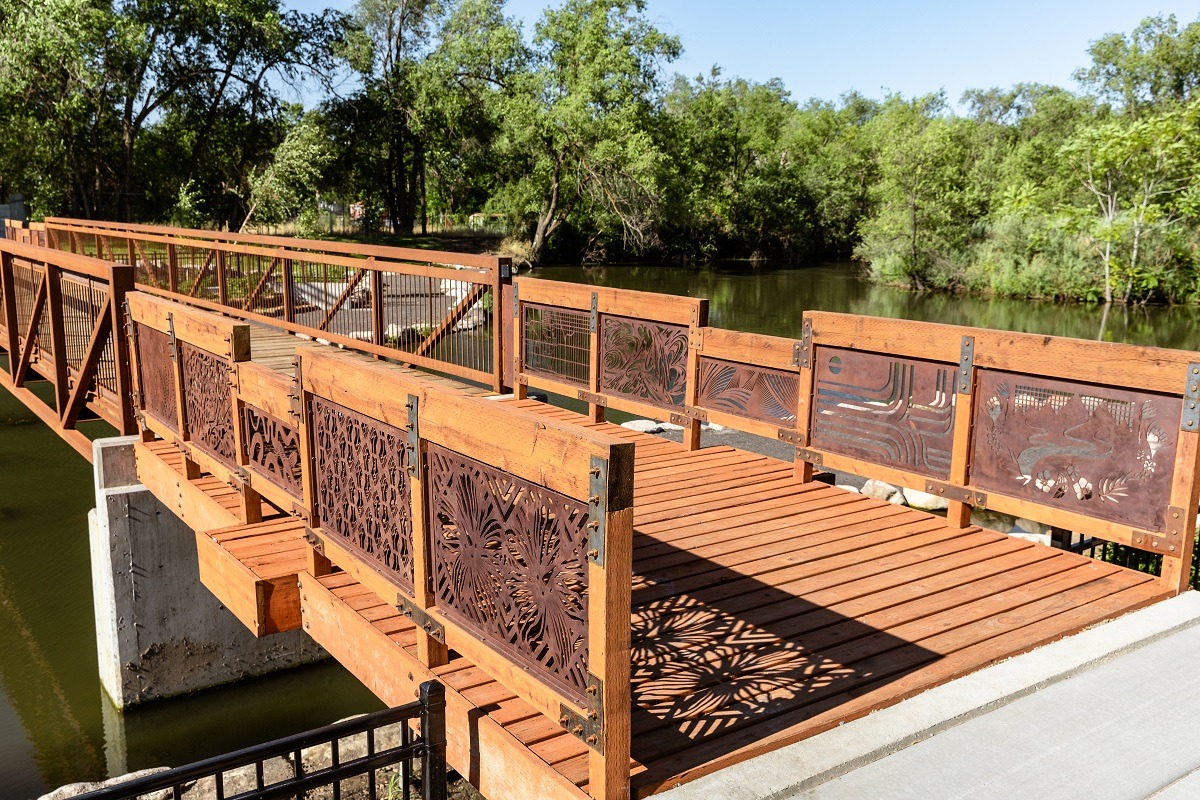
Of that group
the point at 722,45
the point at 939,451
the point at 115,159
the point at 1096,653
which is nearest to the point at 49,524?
the point at 939,451

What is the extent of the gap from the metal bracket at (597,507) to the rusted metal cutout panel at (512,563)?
60mm

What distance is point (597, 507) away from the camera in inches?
107

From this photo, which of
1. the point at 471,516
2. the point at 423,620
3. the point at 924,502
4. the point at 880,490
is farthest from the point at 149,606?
the point at 924,502

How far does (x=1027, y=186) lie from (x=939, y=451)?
129 ft

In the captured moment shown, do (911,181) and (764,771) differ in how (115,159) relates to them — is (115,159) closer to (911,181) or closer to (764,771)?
(911,181)

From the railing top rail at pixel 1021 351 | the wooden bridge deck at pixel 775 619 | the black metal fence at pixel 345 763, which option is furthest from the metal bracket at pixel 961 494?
the black metal fence at pixel 345 763

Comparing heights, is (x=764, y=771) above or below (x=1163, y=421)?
below

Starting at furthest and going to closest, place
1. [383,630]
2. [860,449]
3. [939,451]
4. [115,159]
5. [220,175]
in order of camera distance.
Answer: [220,175] < [115,159] < [860,449] < [939,451] < [383,630]

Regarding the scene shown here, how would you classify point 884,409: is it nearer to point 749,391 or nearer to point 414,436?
point 749,391

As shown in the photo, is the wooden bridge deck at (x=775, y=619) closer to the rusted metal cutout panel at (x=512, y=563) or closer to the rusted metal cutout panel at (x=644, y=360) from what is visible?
the rusted metal cutout panel at (x=512, y=563)

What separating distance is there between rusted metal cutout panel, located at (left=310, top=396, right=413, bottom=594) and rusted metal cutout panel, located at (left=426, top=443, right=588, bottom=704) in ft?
0.83

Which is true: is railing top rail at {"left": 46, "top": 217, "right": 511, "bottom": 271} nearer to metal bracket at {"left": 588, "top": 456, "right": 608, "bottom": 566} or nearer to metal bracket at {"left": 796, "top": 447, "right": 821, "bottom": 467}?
metal bracket at {"left": 796, "top": 447, "right": 821, "bottom": 467}

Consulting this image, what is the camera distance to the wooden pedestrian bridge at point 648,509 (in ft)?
10.2

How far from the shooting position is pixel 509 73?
4288cm
